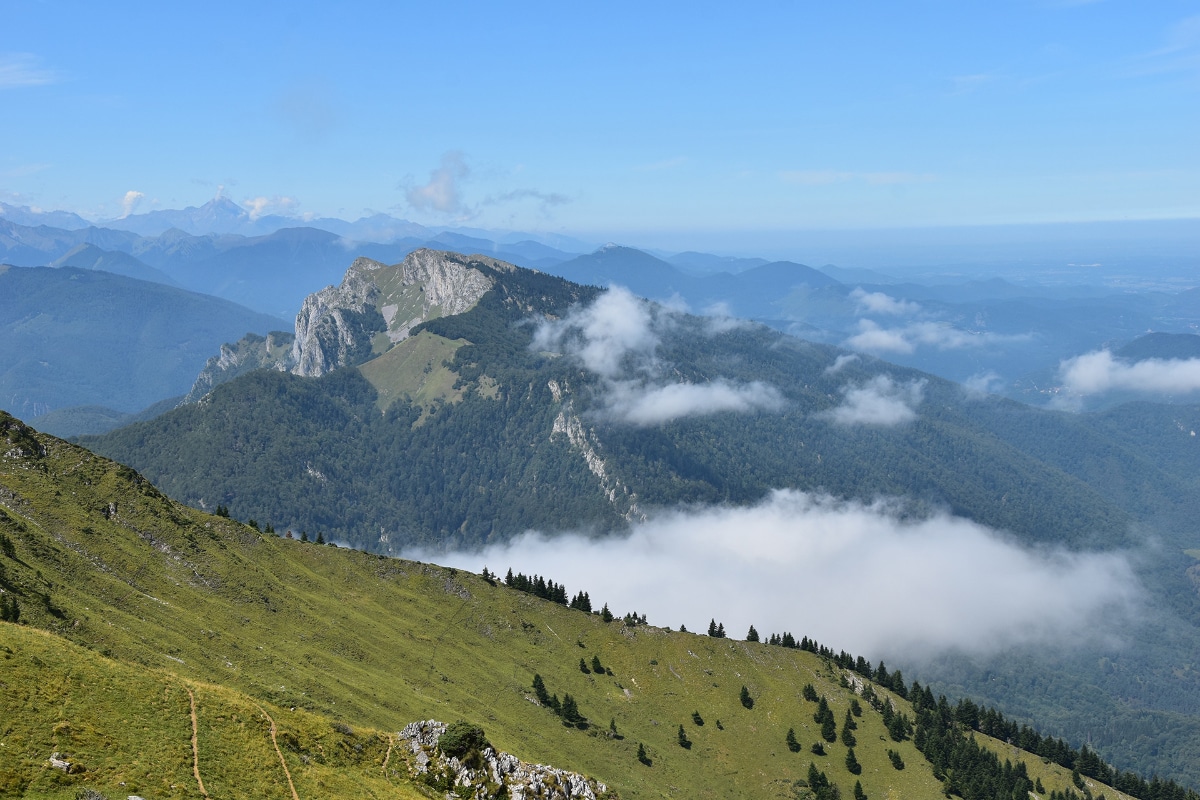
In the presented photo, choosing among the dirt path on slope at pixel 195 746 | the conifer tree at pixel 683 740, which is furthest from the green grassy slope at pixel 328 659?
the conifer tree at pixel 683 740

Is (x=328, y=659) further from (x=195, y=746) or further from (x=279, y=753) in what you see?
(x=195, y=746)

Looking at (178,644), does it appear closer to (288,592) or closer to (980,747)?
(288,592)

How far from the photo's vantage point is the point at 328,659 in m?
105

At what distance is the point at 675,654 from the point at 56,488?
115727 millimetres

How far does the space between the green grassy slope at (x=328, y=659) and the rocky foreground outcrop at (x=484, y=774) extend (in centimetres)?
589

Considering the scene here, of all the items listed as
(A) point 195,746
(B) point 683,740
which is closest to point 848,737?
(B) point 683,740

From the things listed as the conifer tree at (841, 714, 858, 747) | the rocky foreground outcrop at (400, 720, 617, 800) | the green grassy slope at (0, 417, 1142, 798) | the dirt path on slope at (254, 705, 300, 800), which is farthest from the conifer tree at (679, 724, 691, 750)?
the dirt path on slope at (254, 705, 300, 800)

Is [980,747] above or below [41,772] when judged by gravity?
below

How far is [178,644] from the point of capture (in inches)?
3265

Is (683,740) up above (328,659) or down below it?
below

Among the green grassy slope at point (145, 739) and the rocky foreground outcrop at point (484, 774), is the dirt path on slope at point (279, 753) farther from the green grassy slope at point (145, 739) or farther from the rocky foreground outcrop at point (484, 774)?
the rocky foreground outcrop at point (484, 774)

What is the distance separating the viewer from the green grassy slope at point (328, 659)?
182 feet

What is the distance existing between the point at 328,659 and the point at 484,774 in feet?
145

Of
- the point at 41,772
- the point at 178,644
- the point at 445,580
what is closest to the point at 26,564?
the point at 178,644
